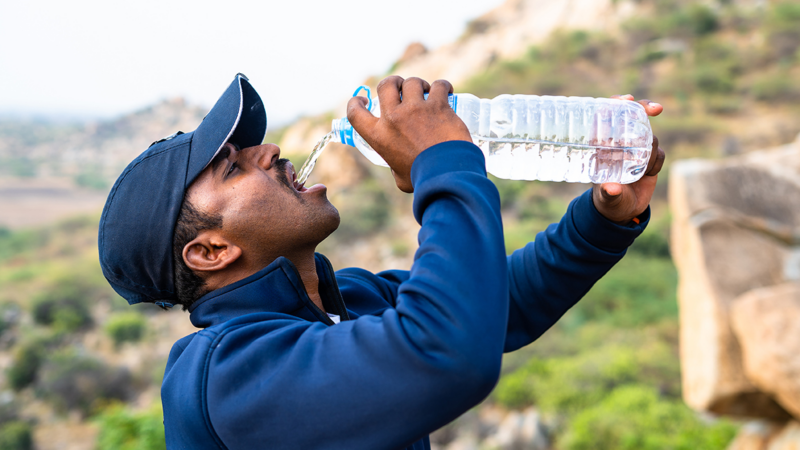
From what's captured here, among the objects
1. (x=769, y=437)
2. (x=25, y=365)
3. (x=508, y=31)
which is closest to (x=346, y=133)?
(x=769, y=437)

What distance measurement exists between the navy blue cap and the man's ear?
49mm

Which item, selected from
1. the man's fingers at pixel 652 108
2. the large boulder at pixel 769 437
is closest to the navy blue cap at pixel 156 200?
the man's fingers at pixel 652 108

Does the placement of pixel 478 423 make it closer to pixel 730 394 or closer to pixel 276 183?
pixel 730 394

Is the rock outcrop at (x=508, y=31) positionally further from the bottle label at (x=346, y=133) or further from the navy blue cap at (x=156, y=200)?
the navy blue cap at (x=156, y=200)

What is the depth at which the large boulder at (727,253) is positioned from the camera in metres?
3.89

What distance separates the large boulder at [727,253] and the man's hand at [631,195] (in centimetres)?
311

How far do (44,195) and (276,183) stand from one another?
36950mm

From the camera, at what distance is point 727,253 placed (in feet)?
14.0

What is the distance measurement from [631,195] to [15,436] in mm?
9775

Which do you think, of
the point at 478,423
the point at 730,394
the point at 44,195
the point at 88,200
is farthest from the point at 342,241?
the point at 44,195

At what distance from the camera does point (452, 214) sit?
90cm

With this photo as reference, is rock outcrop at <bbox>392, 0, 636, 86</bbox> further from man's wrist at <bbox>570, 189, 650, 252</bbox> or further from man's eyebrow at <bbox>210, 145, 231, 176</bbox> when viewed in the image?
man's eyebrow at <bbox>210, 145, 231, 176</bbox>

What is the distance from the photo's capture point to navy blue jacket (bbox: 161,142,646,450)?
825 millimetres

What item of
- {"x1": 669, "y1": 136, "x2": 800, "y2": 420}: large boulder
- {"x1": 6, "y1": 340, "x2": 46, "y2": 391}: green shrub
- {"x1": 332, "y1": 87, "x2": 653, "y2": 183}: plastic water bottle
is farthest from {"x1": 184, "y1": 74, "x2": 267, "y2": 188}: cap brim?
{"x1": 6, "y1": 340, "x2": 46, "y2": 391}: green shrub
